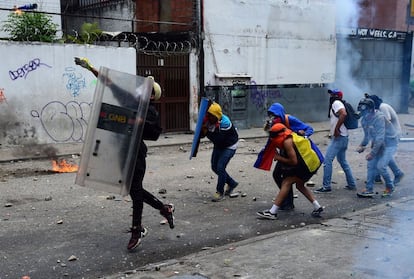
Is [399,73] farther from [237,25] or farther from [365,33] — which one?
[237,25]

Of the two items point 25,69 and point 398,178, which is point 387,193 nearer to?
point 398,178

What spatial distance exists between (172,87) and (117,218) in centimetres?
867

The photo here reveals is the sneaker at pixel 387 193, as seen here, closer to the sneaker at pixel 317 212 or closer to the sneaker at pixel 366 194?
the sneaker at pixel 366 194

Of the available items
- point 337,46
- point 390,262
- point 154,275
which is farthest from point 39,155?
point 337,46

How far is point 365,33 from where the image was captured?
1856 cm

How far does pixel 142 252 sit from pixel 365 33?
1625 cm

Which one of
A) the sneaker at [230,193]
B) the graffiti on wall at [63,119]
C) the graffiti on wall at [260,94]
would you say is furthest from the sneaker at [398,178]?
the graffiti on wall at [260,94]

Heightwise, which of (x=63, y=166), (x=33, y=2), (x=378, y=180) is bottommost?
(x=63, y=166)

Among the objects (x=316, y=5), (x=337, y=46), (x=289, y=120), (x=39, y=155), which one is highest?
(x=316, y=5)

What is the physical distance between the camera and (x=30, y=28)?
1134 centimetres

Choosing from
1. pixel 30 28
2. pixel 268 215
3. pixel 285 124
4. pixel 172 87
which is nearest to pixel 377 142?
pixel 285 124

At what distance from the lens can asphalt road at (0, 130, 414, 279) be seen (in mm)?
4523

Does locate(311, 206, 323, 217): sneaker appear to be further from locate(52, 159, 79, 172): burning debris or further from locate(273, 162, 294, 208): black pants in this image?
locate(52, 159, 79, 172): burning debris

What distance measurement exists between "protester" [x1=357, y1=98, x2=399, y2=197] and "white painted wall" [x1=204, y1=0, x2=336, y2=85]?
813cm
